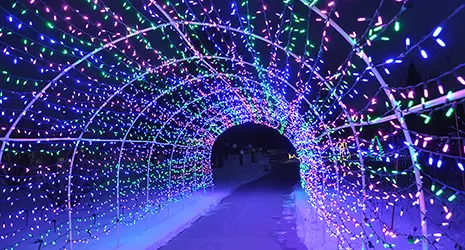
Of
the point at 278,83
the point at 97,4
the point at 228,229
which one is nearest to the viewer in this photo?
the point at 97,4

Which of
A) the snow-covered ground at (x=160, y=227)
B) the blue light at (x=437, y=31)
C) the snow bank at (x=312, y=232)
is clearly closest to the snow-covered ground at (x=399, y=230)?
the snow bank at (x=312, y=232)

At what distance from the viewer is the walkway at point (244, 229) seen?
7.62 meters

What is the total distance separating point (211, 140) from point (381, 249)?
41.1 feet

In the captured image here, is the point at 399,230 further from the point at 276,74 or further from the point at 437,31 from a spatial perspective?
the point at 437,31

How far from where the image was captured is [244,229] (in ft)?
30.1

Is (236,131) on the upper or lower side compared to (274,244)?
upper

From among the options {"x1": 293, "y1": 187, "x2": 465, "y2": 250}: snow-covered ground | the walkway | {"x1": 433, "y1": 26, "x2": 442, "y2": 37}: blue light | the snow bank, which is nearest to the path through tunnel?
the walkway

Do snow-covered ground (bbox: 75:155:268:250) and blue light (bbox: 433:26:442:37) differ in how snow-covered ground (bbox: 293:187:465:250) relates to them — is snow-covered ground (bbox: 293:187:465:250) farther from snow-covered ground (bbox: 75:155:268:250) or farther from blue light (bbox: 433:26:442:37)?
blue light (bbox: 433:26:442:37)

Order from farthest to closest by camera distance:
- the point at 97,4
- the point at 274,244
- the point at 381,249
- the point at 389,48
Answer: the point at 274,244
the point at 381,249
the point at 97,4
the point at 389,48

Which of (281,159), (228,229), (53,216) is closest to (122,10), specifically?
(228,229)

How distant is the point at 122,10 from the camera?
5168mm

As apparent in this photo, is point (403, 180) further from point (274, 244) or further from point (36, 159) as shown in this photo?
point (36, 159)

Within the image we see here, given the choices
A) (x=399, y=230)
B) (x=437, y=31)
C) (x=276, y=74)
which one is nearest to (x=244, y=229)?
(x=399, y=230)

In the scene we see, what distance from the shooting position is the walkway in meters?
7.62
